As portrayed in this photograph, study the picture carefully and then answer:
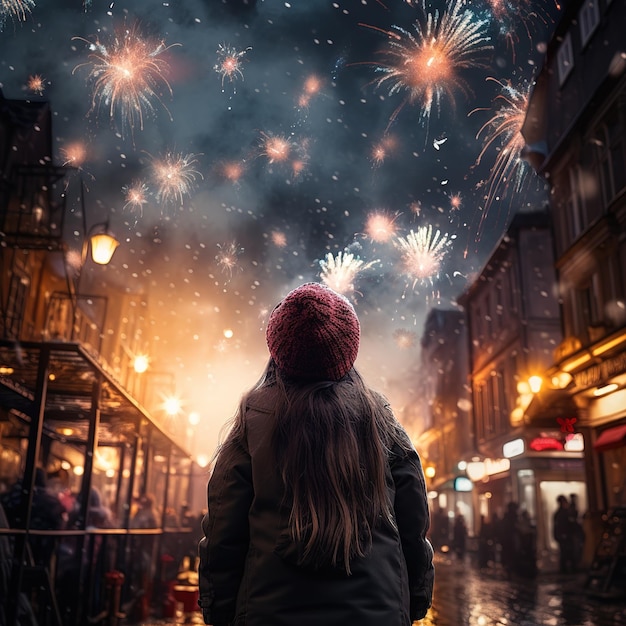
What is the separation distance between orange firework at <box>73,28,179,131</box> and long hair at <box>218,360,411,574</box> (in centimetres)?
1062

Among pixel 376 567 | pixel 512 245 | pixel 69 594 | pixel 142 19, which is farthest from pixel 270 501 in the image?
pixel 512 245

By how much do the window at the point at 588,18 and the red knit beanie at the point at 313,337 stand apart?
1794 cm

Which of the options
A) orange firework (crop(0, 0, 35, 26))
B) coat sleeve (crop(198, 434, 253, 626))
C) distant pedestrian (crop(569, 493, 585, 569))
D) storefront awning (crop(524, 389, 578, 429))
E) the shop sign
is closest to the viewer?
coat sleeve (crop(198, 434, 253, 626))

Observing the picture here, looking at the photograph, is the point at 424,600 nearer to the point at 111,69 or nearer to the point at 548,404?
the point at 111,69

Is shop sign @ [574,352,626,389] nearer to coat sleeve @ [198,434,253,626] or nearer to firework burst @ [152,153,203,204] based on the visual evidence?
firework burst @ [152,153,203,204]

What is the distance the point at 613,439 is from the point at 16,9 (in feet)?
46.9

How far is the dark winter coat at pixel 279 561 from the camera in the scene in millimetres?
2156

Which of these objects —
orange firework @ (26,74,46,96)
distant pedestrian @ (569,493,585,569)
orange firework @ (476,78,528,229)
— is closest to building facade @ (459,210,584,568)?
distant pedestrian @ (569,493,585,569)

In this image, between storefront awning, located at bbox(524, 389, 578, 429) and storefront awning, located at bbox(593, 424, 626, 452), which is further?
storefront awning, located at bbox(524, 389, 578, 429)

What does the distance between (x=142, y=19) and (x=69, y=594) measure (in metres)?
9.38

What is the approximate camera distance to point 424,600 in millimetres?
2441

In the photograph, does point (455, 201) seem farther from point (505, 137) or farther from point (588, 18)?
point (588, 18)

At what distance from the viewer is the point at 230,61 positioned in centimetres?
1245

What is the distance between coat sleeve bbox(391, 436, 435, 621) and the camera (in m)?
2.44
